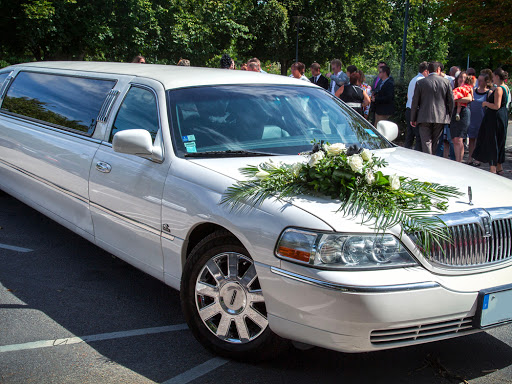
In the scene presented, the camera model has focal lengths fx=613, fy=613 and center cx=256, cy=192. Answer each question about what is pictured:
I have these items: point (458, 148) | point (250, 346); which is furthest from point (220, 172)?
point (458, 148)

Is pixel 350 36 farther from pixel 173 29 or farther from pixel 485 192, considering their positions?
pixel 485 192

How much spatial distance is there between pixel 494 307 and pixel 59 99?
4194mm

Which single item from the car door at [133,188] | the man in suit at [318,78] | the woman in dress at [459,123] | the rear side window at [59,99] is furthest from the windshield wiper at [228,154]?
the man in suit at [318,78]

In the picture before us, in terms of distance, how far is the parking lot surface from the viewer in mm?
3428

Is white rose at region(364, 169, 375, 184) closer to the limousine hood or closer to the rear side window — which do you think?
the limousine hood

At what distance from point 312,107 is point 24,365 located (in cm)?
272

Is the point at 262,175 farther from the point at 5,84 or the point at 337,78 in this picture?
the point at 337,78

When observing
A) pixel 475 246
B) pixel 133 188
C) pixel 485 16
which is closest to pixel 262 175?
pixel 133 188

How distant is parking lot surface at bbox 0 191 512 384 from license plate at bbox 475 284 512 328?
42cm

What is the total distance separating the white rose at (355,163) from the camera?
336 centimetres

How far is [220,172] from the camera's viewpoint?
3.66m

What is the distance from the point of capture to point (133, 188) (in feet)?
13.6

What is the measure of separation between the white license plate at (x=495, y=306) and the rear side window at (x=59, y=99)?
3.21 meters

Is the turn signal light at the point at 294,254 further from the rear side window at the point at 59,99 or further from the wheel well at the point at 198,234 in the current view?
the rear side window at the point at 59,99
